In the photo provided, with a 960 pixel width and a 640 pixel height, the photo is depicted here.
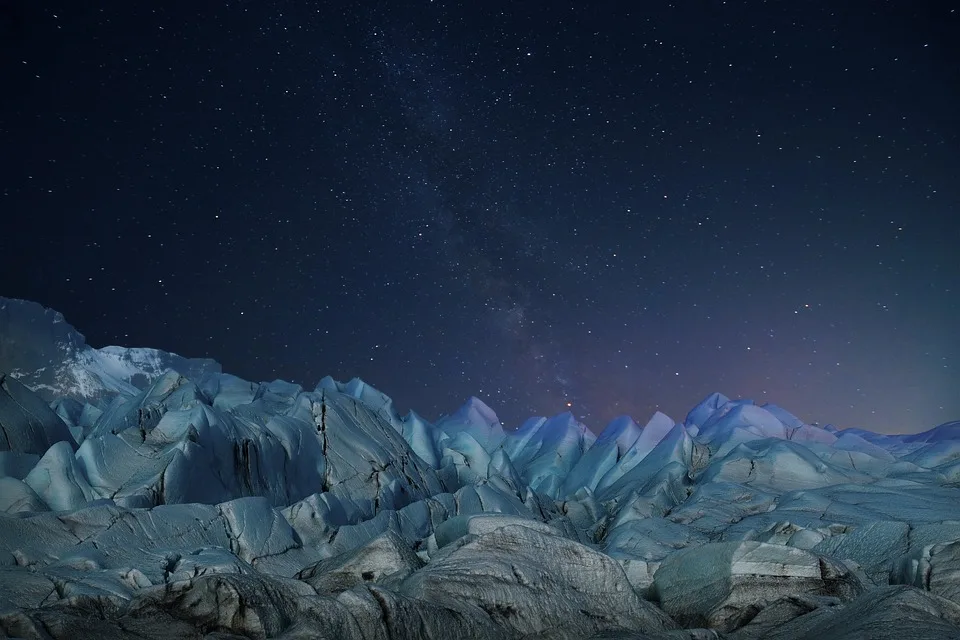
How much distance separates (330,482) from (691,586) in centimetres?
1077

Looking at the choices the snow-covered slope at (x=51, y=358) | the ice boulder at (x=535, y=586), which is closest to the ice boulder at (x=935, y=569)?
the ice boulder at (x=535, y=586)

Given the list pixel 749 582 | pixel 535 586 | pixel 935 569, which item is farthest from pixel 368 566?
pixel 935 569

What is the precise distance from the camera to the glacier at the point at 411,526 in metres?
8.42

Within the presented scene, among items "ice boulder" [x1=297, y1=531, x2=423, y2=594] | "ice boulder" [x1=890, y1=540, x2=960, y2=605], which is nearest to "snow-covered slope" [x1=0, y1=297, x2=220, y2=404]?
"ice boulder" [x1=297, y1=531, x2=423, y2=594]

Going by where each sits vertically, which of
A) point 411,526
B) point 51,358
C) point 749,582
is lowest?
point 749,582

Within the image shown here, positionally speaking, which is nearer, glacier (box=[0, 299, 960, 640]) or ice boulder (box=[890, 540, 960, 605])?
glacier (box=[0, 299, 960, 640])

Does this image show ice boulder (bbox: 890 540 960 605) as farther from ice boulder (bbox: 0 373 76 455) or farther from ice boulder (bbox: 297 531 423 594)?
ice boulder (bbox: 0 373 76 455)

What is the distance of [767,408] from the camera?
32.6m

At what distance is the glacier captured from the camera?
27.6 ft

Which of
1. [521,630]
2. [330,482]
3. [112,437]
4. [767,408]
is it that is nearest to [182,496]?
[112,437]

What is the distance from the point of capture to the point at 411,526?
665 inches

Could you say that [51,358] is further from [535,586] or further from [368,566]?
[535,586]

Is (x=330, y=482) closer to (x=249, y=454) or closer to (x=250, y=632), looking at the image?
(x=249, y=454)

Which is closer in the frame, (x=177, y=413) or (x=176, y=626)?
(x=176, y=626)
